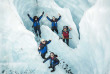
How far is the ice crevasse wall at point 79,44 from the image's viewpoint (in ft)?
10.2

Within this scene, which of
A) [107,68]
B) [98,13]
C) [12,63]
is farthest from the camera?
[12,63]

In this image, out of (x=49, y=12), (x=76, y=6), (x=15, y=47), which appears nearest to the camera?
(x=15, y=47)

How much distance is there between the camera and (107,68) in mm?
2971

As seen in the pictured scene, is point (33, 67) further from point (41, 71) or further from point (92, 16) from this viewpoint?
point (92, 16)

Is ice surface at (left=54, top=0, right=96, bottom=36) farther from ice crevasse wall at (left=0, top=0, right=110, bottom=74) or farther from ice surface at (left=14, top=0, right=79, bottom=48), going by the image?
ice crevasse wall at (left=0, top=0, right=110, bottom=74)

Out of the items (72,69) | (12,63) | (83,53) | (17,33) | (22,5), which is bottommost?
(72,69)

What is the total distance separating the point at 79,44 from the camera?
448cm

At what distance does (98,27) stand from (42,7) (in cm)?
374

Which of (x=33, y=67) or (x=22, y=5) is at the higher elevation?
(x=22, y=5)

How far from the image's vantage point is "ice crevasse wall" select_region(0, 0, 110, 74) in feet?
10.2

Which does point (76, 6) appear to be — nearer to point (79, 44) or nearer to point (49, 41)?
point (79, 44)

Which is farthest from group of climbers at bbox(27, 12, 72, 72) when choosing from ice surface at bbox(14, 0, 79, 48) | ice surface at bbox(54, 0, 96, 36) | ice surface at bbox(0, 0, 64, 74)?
ice surface at bbox(54, 0, 96, 36)

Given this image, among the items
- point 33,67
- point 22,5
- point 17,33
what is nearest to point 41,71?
point 33,67

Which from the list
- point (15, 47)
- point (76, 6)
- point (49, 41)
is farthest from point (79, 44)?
point (15, 47)
